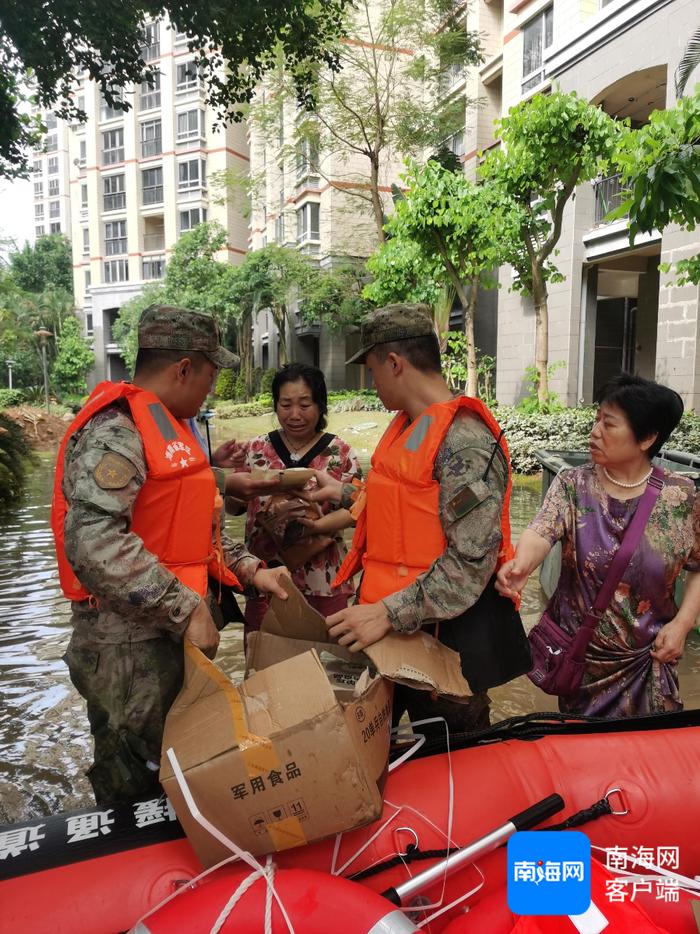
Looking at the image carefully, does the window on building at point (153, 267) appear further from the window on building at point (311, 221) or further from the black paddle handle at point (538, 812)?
the black paddle handle at point (538, 812)

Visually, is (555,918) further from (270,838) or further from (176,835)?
(176,835)

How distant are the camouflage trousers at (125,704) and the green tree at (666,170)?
3618 mm

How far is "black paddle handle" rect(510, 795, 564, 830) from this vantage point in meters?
1.69

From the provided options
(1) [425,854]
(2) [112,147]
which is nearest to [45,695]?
(1) [425,854]

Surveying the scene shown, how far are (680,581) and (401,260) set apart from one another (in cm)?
1326

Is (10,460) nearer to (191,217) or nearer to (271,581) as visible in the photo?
(271,581)

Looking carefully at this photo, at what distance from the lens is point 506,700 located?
429 cm

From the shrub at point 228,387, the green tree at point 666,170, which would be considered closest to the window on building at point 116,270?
the shrub at point 228,387

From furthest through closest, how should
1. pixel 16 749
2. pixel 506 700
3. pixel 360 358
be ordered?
pixel 506 700 → pixel 16 749 → pixel 360 358

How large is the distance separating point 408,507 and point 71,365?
1781 inches

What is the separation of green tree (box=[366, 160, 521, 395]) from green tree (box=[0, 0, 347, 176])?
655cm

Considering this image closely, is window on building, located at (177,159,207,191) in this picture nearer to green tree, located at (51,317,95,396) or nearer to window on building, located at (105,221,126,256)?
window on building, located at (105,221,126,256)

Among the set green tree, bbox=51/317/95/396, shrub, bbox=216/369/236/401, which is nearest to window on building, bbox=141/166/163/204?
green tree, bbox=51/317/95/396

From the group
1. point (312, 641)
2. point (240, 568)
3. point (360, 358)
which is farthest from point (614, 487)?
point (240, 568)
